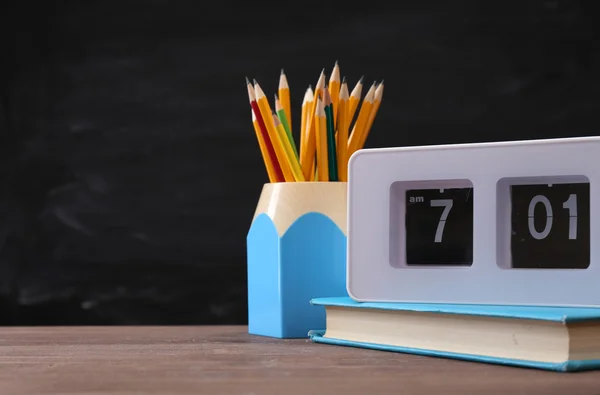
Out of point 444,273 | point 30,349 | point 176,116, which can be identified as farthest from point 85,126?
point 444,273

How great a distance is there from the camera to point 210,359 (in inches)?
26.8

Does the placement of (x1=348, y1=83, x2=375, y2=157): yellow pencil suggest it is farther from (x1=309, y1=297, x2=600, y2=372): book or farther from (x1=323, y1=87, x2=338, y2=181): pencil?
(x1=309, y1=297, x2=600, y2=372): book

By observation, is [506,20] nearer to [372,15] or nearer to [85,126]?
[372,15]

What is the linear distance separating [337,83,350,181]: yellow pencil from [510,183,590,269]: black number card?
20 centimetres

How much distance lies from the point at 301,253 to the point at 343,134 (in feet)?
0.42

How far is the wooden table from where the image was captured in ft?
1.78

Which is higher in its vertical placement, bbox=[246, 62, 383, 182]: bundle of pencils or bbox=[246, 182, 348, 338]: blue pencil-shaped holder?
bbox=[246, 62, 383, 182]: bundle of pencils

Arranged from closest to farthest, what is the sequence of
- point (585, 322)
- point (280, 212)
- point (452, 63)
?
point (585, 322) < point (280, 212) < point (452, 63)

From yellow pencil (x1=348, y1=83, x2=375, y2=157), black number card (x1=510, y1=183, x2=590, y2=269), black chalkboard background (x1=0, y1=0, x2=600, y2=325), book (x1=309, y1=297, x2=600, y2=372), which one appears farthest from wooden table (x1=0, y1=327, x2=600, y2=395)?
black chalkboard background (x1=0, y1=0, x2=600, y2=325)

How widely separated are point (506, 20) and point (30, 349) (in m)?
0.81

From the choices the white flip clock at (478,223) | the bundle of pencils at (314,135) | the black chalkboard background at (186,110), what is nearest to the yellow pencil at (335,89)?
the bundle of pencils at (314,135)

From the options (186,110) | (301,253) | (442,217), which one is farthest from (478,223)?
(186,110)

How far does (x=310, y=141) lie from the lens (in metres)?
0.85

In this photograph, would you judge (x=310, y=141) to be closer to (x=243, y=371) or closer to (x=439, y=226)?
(x=439, y=226)
